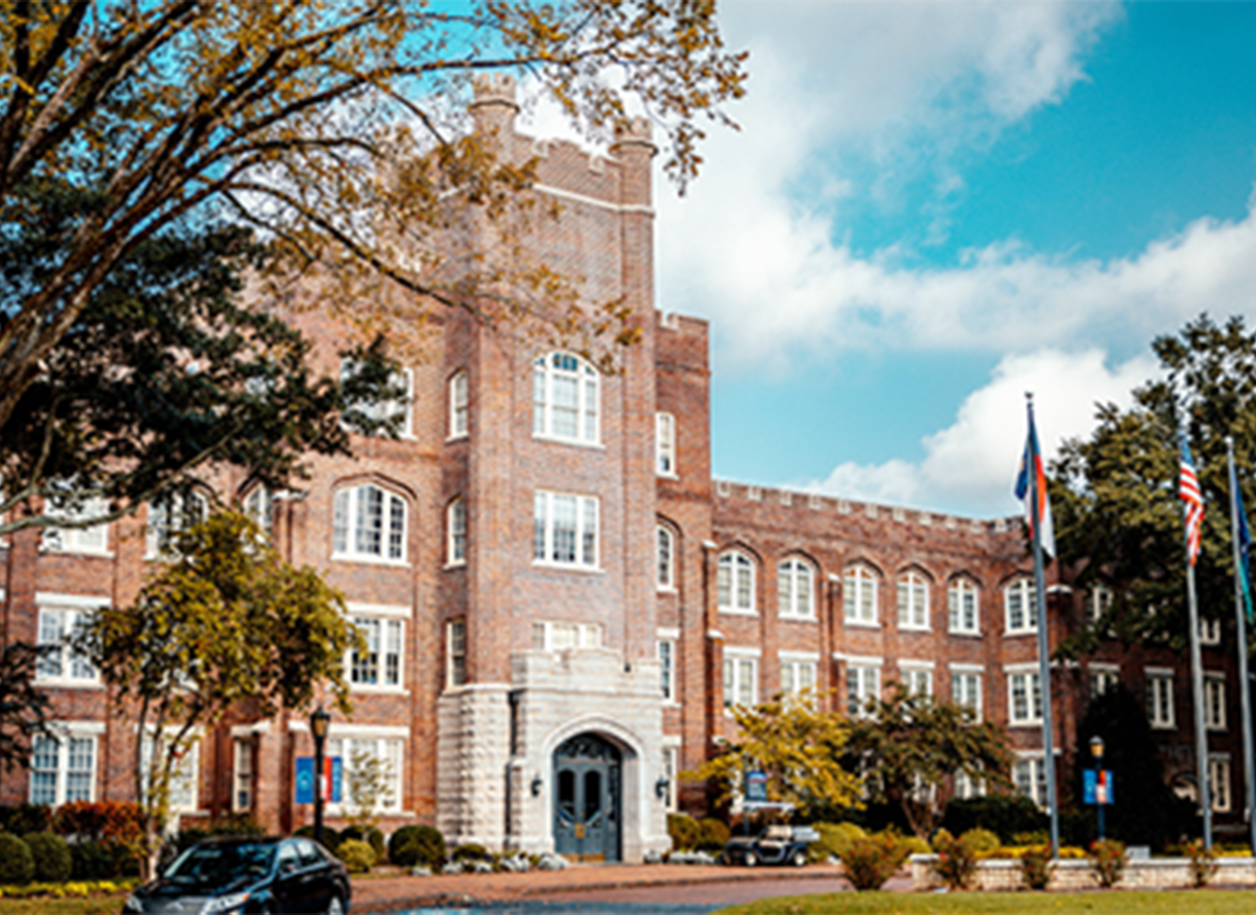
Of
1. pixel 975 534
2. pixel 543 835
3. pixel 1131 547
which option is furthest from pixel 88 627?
pixel 975 534

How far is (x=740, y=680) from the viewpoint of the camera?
147ft

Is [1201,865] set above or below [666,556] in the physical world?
below

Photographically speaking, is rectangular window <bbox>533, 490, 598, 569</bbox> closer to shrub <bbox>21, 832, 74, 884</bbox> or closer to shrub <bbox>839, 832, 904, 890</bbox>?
shrub <bbox>21, 832, 74, 884</bbox>

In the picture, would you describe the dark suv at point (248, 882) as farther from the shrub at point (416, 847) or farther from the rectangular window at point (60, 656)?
the rectangular window at point (60, 656)

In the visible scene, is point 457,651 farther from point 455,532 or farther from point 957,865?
point 957,865

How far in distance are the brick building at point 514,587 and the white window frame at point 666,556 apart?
5 centimetres

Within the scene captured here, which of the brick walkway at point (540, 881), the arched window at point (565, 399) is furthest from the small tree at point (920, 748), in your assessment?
the arched window at point (565, 399)

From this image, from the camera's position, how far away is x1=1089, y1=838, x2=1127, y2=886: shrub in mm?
25219

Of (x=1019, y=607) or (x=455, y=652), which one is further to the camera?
(x=1019, y=607)

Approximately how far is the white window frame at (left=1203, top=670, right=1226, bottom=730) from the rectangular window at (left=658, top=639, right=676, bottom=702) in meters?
21.0

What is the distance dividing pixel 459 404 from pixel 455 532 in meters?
3.30

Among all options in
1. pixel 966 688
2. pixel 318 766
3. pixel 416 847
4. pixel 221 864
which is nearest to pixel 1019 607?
pixel 966 688

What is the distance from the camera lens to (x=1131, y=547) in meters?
45.3

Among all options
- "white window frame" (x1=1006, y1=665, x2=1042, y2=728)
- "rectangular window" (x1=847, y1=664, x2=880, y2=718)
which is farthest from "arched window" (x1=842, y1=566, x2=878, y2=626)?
"white window frame" (x1=1006, y1=665, x2=1042, y2=728)
